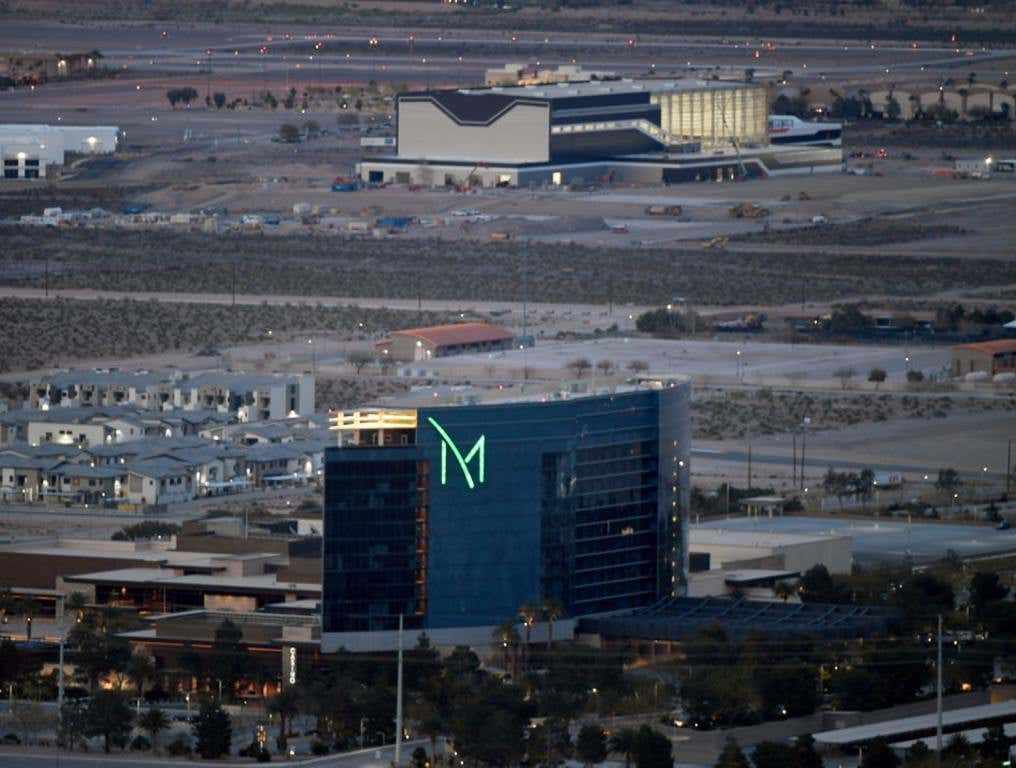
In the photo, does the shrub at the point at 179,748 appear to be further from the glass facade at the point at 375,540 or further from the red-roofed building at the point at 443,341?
the red-roofed building at the point at 443,341

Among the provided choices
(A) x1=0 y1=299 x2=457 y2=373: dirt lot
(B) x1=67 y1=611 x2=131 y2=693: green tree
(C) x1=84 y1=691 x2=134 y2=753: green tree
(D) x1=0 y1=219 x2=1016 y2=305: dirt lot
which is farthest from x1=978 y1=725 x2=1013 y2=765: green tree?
(D) x1=0 y1=219 x2=1016 y2=305: dirt lot

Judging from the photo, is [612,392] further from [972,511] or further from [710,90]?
[710,90]

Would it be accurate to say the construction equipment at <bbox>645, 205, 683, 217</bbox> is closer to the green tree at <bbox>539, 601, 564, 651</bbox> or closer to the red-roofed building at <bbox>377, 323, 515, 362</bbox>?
the red-roofed building at <bbox>377, 323, 515, 362</bbox>

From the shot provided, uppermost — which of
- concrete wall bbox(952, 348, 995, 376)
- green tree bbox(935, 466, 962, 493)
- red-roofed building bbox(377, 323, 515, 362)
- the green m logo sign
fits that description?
red-roofed building bbox(377, 323, 515, 362)

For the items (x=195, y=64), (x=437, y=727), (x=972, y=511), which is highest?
(x=195, y=64)

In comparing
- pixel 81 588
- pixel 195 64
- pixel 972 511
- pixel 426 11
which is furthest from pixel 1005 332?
pixel 426 11

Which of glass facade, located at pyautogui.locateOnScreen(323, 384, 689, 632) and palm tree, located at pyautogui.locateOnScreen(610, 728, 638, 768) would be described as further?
glass facade, located at pyautogui.locateOnScreen(323, 384, 689, 632)
